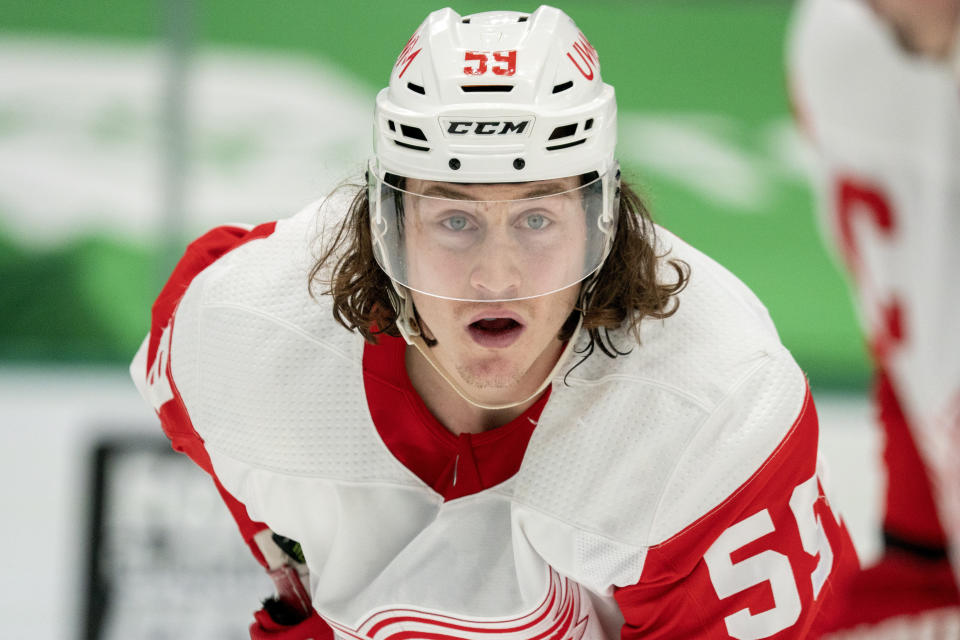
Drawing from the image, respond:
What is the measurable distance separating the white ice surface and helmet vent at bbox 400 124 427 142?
161 centimetres

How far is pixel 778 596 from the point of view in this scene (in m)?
1.69

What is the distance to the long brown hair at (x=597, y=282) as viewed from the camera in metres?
1.75

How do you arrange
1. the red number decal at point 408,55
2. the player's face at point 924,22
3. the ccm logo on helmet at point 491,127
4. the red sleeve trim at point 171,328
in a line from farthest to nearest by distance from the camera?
1. the red sleeve trim at point 171,328
2. the red number decal at point 408,55
3. the ccm logo on helmet at point 491,127
4. the player's face at point 924,22

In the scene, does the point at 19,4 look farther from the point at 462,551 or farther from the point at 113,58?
the point at 462,551

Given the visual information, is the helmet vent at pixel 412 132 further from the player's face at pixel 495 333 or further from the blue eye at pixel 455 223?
the player's face at pixel 495 333

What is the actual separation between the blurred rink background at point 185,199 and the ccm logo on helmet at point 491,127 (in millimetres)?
1477

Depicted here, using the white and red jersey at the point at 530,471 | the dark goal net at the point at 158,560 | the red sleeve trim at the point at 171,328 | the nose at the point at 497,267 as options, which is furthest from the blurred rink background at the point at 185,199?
the nose at the point at 497,267

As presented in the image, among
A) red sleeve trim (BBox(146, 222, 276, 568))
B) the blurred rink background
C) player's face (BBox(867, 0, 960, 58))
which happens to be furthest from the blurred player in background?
the blurred rink background

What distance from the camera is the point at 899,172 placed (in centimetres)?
80

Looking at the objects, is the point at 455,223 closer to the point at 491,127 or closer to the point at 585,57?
the point at 491,127

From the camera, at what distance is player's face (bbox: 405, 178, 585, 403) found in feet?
5.48

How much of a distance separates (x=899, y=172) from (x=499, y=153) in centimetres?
88

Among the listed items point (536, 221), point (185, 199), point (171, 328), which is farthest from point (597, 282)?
point (185, 199)

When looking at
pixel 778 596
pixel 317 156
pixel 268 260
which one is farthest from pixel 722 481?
pixel 317 156
